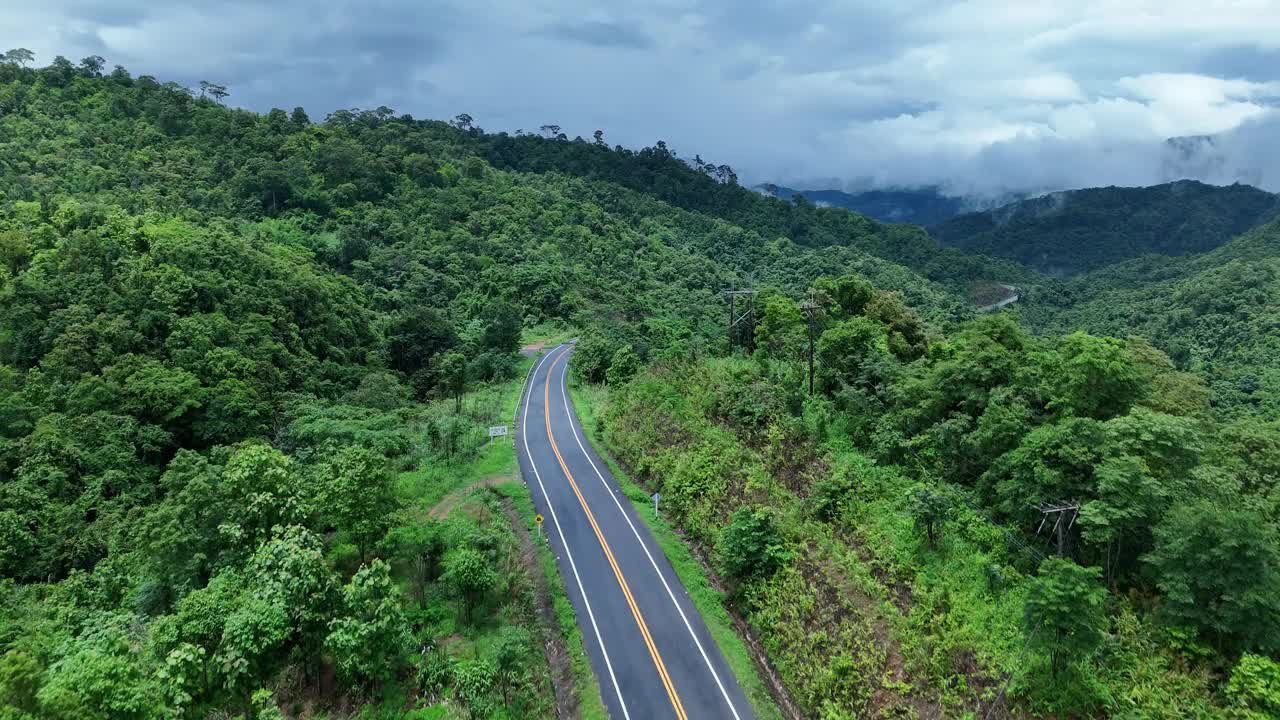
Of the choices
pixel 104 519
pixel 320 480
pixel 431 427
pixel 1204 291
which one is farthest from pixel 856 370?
→ pixel 1204 291

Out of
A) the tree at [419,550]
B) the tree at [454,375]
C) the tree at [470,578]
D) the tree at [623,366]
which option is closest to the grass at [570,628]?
the tree at [470,578]

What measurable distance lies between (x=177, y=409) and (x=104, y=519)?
791cm

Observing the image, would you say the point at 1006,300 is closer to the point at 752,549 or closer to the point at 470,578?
the point at 752,549

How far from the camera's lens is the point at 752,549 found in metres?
23.3

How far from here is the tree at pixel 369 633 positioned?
1719cm

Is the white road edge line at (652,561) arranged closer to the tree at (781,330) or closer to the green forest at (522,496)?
the green forest at (522,496)

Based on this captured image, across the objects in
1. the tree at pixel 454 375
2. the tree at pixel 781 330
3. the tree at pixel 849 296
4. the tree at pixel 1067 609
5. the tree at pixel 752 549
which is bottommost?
the tree at pixel 752 549

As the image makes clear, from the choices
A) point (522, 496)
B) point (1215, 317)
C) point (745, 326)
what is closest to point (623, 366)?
point (745, 326)

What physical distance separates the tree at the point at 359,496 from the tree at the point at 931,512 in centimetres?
1847

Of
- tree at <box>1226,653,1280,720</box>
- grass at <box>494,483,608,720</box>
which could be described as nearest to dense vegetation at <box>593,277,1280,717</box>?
tree at <box>1226,653,1280,720</box>

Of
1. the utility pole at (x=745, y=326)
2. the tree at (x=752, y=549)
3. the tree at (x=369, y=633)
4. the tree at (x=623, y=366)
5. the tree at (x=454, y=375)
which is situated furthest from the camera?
the utility pole at (x=745, y=326)

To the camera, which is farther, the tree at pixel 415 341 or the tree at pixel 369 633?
the tree at pixel 415 341

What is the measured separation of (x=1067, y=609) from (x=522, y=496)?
73.0 feet

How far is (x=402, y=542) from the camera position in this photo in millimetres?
23625
